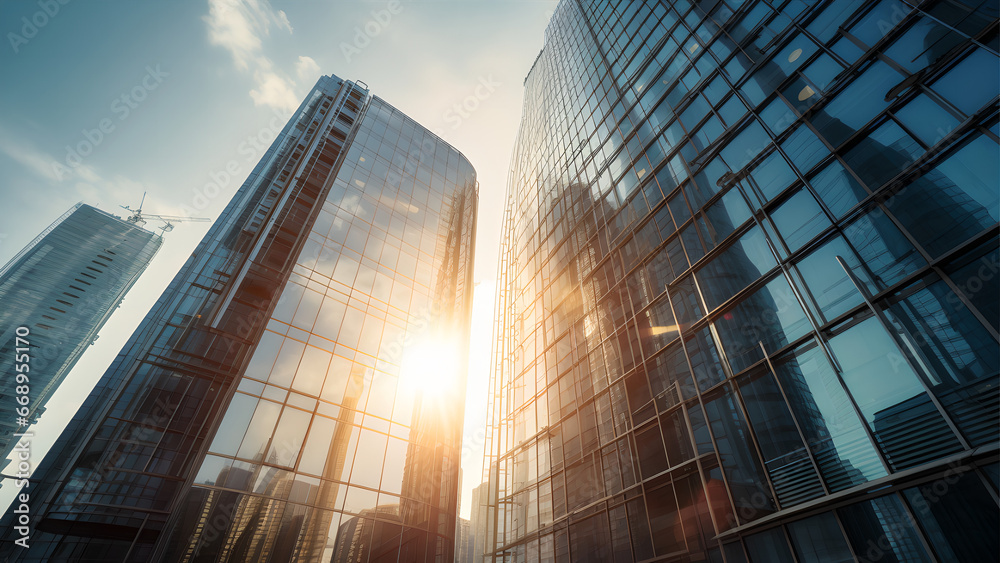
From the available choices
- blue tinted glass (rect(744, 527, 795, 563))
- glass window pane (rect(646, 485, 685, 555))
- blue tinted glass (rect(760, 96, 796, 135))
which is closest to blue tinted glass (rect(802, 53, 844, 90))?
blue tinted glass (rect(760, 96, 796, 135))

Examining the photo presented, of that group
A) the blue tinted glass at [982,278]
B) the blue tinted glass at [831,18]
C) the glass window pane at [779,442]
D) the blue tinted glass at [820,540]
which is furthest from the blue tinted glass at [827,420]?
the blue tinted glass at [831,18]

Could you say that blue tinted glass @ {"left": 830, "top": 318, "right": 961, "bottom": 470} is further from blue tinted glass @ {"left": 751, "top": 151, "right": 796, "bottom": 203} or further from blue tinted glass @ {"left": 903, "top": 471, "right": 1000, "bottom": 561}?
blue tinted glass @ {"left": 751, "top": 151, "right": 796, "bottom": 203}

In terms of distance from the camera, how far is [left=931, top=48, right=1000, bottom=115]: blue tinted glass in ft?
28.3

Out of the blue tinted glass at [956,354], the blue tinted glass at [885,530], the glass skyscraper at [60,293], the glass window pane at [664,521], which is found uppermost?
the glass skyscraper at [60,293]

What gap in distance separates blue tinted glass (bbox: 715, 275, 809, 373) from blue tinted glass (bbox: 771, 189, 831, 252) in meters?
1.12

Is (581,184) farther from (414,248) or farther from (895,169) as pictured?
(895,169)

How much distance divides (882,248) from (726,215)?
191 inches

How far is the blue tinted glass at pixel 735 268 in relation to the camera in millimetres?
12273

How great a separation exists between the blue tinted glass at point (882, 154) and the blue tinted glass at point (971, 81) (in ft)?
Result: 3.12

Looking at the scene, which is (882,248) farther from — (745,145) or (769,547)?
(769,547)

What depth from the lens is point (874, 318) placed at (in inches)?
356

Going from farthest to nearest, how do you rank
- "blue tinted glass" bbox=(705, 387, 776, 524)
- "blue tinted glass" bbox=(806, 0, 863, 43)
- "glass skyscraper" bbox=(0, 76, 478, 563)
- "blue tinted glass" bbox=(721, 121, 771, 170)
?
"glass skyscraper" bbox=(0, 76, 478, 563)
"blue tinted glass" bbox=(721, 121, 771, 170)
"blue tinted glass" bbox=(806, 0, 863, 43)
"blue tinted glass" bbox=(705, 387, 776, 524)

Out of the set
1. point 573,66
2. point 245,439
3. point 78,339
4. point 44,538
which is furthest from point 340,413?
point 78,339

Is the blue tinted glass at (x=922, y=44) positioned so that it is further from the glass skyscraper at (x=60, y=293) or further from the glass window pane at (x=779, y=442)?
the glass skyscraper at (x=60, y=293)
